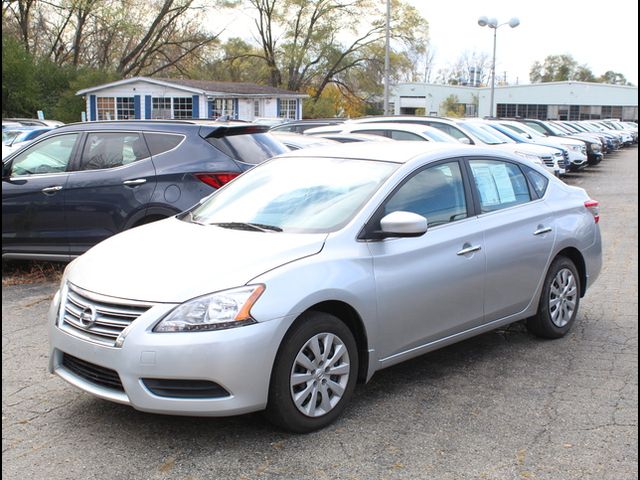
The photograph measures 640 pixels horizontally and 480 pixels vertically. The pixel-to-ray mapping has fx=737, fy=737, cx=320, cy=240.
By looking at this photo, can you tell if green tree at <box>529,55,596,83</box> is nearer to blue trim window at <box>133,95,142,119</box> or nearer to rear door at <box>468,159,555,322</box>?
blue trim window at <box>133,95,142,119</box>

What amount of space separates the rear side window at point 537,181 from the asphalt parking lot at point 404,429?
1264mm

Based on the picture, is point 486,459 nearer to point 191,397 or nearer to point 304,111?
point 191,397

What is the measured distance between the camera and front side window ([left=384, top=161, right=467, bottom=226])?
4.86 metres

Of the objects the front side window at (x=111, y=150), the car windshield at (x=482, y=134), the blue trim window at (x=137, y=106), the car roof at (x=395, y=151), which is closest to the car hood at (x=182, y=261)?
the car roof at (x=395, y=151)

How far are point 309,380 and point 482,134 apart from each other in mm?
14070

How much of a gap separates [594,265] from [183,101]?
34621mm

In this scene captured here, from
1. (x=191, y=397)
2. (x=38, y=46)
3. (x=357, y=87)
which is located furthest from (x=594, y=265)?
(x=357, y=87)

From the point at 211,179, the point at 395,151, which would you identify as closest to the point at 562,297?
the point at 395,151

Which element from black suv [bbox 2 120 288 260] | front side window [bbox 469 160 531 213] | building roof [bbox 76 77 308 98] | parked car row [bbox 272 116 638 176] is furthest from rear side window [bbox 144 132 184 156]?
building roof [bbox 76 77 308 98]

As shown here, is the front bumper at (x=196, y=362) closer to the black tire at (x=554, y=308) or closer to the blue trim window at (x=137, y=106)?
the black tire at (x=554, y=308)

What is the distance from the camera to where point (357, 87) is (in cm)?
5853

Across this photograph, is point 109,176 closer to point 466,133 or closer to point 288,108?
point 466,133

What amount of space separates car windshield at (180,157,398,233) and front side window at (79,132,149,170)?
8.67 ft

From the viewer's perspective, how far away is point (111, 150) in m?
8.02
